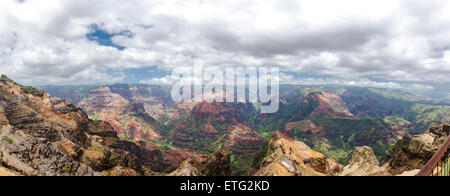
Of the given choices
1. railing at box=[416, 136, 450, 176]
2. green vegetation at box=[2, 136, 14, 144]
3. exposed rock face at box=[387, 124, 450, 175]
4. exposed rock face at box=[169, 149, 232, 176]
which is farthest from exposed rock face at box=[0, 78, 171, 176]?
exposed rock face at box=[387, 124, 450, 175]

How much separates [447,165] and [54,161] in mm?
55871

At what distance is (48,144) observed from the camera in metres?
31.0

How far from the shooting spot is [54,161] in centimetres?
2869

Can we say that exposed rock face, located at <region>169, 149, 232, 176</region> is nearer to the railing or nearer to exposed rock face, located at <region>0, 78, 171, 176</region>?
exposed rock face, located at <region>0, 78, 171, 176</region>

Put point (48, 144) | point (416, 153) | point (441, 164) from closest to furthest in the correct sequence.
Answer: point (441, 164) < point (48, 144) < point (416, 153)

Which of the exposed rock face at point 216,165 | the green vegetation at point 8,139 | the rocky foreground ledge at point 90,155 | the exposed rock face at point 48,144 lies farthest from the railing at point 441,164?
the exposed rock face at point 216,165

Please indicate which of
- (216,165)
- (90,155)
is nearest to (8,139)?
(90,155)

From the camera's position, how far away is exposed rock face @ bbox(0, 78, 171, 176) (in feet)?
86.6

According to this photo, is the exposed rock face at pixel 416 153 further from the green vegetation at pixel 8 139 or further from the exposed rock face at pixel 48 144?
the green vegetation at pixel 8 139

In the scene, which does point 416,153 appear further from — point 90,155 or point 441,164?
point 90,155
